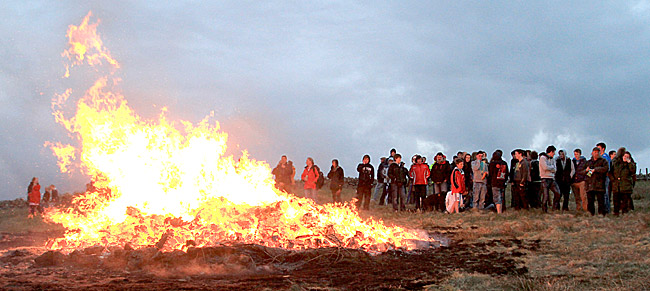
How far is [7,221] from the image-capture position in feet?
75.7

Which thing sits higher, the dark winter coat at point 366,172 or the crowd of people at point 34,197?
the dark winter coat at point 366,172

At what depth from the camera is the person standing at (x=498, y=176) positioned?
16266 mm

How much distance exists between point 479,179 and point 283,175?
24.5ft

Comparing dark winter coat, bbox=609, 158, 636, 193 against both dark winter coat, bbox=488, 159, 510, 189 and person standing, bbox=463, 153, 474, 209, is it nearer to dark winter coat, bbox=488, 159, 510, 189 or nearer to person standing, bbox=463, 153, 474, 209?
dark winter coat, bbox=488, 159, 510, 189

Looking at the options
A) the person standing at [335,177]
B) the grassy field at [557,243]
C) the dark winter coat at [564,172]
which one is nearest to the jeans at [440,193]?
the grassy field at [557,243]

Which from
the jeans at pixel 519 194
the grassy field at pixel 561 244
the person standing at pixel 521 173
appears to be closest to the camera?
the grassy field at pixel 561 244

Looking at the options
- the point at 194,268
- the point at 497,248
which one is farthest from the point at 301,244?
the point at 497,248

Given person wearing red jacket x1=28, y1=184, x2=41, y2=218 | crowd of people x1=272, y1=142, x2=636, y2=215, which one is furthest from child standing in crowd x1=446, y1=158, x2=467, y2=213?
person wearing red jacket x1=28, y1=184, x2=41, y2=218

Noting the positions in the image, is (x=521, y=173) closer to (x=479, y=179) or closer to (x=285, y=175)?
(x=479, y=179)

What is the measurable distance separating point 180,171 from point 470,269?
738 cm

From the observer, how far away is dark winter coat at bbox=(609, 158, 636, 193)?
14.4 m

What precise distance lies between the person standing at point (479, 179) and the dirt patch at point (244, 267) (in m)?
5.75

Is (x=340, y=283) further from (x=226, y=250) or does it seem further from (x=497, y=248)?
(x=497, y=248)

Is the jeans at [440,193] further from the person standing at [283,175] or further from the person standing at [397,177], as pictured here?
the person standing at [283,175]
